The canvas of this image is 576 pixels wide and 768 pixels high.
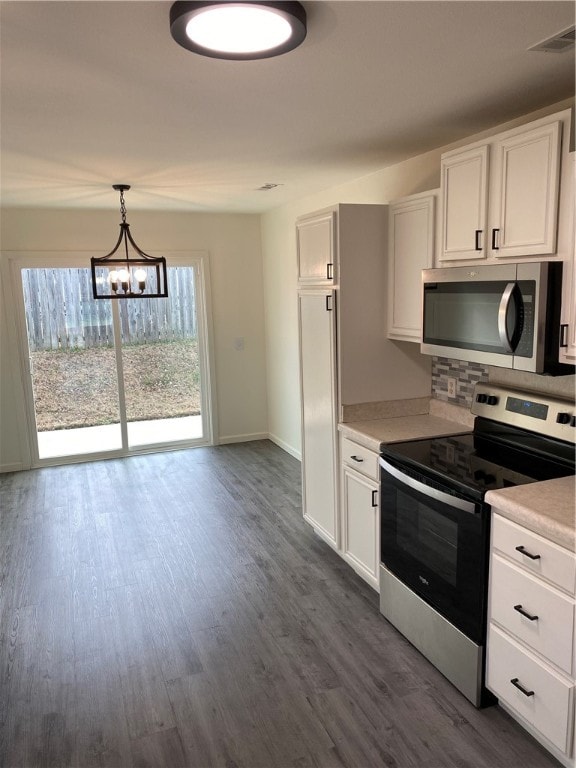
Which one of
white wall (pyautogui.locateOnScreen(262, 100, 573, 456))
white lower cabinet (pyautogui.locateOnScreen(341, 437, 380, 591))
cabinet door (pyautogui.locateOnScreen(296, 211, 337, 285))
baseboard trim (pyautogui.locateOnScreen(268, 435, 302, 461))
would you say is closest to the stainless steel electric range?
white lower cabinet (pyautogui.locateOnScreen(341, 437, 380, 591))

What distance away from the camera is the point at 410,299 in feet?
10.2

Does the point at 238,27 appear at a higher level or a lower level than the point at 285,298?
higher

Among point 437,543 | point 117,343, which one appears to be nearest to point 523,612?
point 437,543

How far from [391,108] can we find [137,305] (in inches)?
154

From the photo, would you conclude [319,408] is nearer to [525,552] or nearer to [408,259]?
[408,259]

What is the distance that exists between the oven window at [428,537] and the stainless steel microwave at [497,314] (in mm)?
719

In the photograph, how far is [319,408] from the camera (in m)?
3.57

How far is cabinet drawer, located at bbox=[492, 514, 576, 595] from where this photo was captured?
182 cm

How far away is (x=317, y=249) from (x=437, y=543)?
182cm

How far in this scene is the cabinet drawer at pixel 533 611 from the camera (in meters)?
1.85

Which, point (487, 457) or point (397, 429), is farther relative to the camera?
point (397, 429)

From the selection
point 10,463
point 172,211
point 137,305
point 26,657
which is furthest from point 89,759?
point 172,211

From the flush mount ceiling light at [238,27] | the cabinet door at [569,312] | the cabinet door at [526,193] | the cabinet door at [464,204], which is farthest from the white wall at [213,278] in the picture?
the cabinet door at [569,312]

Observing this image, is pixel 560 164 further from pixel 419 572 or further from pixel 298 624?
pixel 298 624
